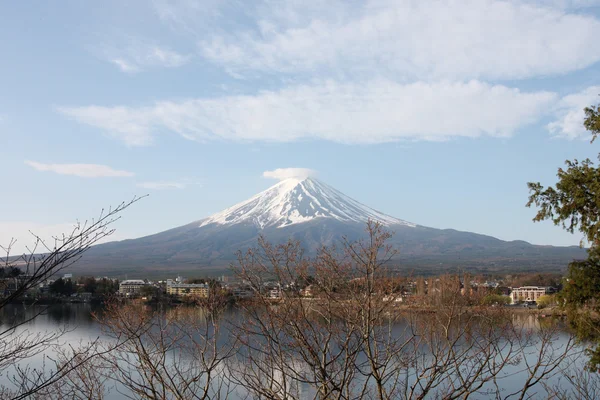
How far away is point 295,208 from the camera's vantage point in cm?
9656

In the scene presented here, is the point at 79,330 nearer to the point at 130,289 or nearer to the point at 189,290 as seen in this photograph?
the point at 189,290

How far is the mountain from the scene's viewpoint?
2879 inches

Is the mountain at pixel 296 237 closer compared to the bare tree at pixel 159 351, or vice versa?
the bare tree at pixel 159 351

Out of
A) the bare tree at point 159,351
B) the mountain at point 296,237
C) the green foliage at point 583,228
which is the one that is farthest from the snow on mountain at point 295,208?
the green foliage at point 583,228

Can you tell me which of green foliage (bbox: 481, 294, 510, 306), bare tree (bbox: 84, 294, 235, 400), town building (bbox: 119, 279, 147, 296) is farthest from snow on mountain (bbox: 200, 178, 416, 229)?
bare tree (bbox: 84, 294, 235, 400)

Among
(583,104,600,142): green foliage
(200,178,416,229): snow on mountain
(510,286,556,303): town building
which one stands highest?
(200,178,416,229): snow on mountain

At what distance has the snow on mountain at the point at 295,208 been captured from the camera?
92312 millimetres

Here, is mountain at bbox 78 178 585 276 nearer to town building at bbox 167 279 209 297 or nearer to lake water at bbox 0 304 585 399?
town building at bbox 167 279 209 297

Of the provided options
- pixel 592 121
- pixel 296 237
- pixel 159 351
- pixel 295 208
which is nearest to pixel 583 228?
pixel 592 121

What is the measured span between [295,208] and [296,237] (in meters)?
26.7

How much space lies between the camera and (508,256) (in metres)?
86.4

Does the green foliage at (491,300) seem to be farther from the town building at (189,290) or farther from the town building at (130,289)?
the town building at (130,289)

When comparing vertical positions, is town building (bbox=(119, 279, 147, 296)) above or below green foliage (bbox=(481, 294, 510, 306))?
below

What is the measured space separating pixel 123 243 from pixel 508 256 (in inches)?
2393
